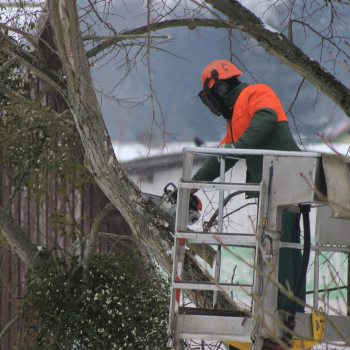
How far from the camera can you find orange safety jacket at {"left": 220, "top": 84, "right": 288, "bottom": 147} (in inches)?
99.3

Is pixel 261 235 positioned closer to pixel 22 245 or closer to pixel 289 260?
pixel 289 260

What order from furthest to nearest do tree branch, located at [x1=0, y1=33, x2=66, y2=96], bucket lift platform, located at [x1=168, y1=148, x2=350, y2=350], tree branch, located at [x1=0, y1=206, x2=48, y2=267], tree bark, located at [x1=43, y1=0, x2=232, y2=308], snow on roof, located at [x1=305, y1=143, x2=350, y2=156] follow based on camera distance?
1. snow on roof, located at [x1=305, y1=143, x2=350, y2=156]
2. tree branch, located at [x1=0, y1=206, x2=48, y2=267]
3. tree branch, located at [x1=0, y1=33, x2=66, y2=96]
4. tree bark, located at [x1=43, y1=0, x2=232, y2=308]
5. bucket lift platform, located at [x1=168, y1=148, x2=350, y2=350]

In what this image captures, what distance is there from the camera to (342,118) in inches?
179

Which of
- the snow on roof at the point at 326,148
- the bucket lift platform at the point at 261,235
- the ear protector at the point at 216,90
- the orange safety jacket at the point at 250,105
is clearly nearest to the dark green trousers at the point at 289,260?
the bucket lift platform at the point at 261,235

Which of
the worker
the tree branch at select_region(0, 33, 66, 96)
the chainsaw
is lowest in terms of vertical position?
the chainsaw

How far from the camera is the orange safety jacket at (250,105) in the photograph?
2.52 m

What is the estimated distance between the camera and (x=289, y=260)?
2330mm

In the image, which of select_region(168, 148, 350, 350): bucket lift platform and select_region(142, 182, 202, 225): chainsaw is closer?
select_region(168, 148, 350, 350): bucket lift platform

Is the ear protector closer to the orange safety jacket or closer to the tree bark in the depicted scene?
the orange safety jacket

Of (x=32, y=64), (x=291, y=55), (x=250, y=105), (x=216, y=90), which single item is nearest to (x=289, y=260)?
(x=250, y=105)

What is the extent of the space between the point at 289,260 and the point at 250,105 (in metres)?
0.82

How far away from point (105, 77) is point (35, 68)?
6.68 feet

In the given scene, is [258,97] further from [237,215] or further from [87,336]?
[237,215]

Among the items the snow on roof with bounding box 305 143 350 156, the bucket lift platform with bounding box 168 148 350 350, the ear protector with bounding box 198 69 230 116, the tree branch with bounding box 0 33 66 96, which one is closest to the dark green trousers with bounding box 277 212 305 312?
the bucket lift platform with bounding box 168 148 350 350
